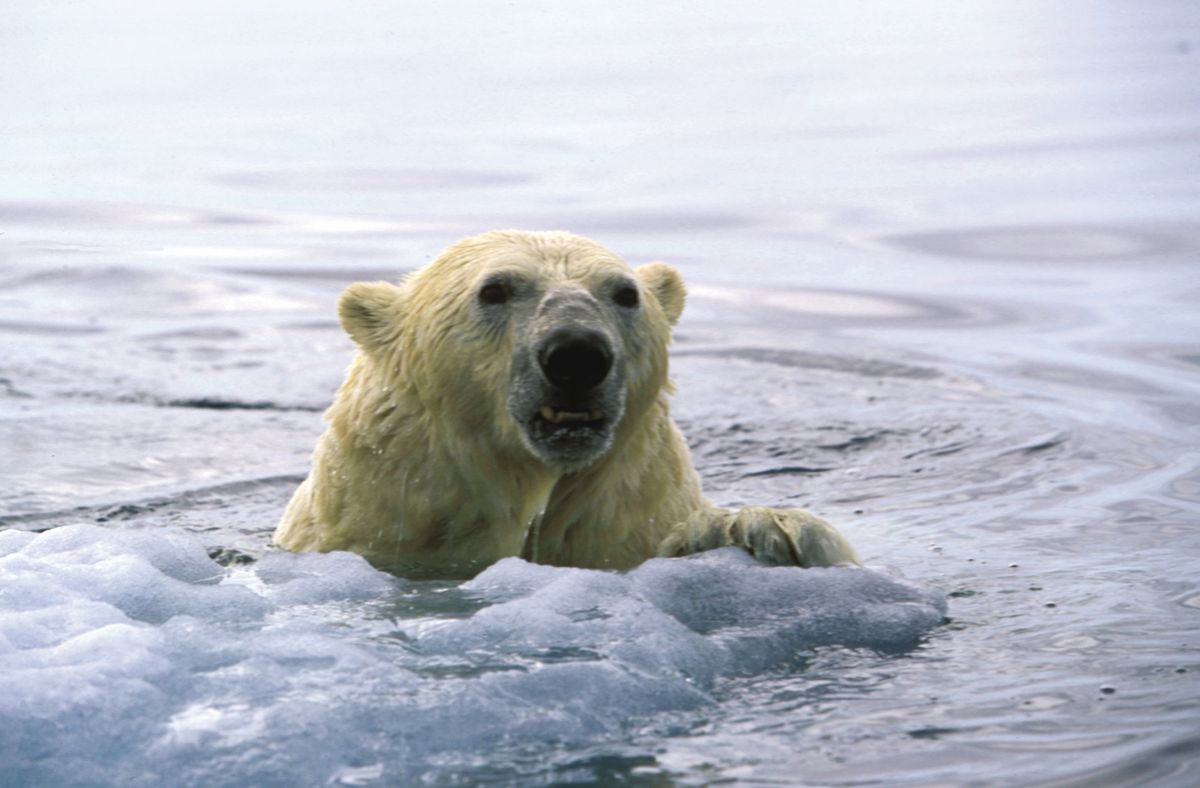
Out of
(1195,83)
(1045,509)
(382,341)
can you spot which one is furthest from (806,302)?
(1195,83)

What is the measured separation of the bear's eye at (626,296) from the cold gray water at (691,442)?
2.66ft

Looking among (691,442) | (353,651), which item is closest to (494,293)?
(353,651)

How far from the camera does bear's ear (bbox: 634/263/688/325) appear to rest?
5750mm

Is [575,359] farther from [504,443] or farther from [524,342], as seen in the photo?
[504,443]

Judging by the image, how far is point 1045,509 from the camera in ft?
22.5

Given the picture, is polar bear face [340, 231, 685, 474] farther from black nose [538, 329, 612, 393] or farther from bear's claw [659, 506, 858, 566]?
bear's claw [659, 506, 858, 566]

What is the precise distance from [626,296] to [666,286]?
0.55m

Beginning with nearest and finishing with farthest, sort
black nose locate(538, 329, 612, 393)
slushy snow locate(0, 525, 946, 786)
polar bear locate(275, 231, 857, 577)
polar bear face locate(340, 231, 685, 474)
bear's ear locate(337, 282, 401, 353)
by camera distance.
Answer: slushy snow locate(0, 525, 946, 786), black nose locate(538, 329, 612, 393), polar bear face locate(340, 231, 685, 474), polar bear locate(275, 231, 857, 577), bear's ear locate(337, 282, 401, 353)

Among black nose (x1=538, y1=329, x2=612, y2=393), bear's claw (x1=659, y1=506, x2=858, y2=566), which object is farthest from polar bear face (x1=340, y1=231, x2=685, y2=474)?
bear's claw (x1=659, y1=506, x2=858, y2=566)

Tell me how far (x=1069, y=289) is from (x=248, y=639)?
8233 millimetres

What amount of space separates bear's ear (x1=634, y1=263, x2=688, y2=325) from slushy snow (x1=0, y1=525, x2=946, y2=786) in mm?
907

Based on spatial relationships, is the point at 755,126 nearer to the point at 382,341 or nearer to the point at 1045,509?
the point at 1045,509

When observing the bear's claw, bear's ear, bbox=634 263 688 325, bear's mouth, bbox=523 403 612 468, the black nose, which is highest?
bear's ear, bbox=634 263 688 325

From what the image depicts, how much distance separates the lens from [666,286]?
5785mm
